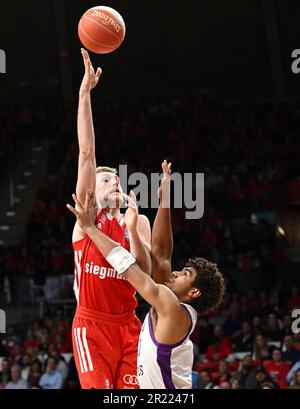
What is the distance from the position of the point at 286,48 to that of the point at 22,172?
7.93m

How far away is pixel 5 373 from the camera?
42.2ft

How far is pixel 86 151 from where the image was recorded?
5926mm

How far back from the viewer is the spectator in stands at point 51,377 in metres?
12.5

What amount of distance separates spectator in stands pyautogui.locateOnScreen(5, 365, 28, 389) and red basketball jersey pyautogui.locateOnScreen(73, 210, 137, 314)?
22.8 ft

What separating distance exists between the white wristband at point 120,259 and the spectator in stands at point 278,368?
6.49m

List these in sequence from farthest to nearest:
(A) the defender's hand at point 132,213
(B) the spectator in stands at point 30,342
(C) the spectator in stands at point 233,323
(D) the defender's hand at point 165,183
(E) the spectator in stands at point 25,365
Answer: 1. (B) the spectator in stands at point 30,342
2. (C) the spectator in stands at point 233,323
3. (E) the spectator in stands at point 25,365
4. (D) the defender's hand at point 165,183
5. (A) the defender's hand at point 132,213

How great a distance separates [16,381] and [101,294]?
7.11 m

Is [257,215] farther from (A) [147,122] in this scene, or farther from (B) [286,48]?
(B) [286,48]

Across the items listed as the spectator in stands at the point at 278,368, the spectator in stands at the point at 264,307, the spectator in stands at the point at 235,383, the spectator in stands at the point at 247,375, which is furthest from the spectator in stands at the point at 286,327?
the spectator in stands at the point at 235,383

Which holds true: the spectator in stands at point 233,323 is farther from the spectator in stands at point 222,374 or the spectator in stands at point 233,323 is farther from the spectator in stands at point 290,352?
the spectator in stands at point 222,374

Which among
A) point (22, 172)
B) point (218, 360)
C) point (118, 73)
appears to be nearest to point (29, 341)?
point (218, 360)

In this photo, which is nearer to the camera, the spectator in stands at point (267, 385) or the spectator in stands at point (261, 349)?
the spectator in stands at point (267, 385)

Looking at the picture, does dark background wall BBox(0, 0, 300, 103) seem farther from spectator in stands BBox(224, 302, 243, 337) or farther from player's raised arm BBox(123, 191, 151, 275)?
player's raised arm BBox(123, 191, 151, 275)

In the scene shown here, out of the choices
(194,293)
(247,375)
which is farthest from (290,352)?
(194,293)
